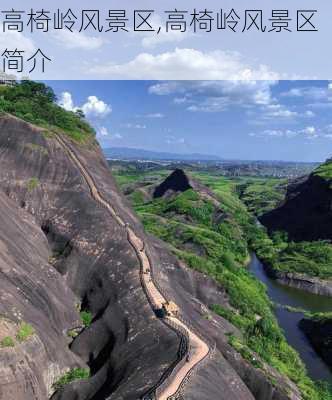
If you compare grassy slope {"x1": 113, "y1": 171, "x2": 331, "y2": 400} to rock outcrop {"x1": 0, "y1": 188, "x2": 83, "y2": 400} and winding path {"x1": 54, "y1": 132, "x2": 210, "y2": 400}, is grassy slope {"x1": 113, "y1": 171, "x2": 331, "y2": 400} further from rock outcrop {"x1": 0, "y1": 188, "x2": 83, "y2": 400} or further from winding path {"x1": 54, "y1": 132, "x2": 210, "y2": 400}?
rock outcrop {"x1": 0, "y1": 188, "x2": 83, "y2": 400}

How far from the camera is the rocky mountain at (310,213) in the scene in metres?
132

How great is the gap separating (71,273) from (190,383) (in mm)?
23215

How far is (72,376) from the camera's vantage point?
39406mm

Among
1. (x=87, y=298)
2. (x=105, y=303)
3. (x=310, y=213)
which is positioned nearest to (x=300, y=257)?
(x=310, y=213)

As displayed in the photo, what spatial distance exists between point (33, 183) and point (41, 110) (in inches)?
866

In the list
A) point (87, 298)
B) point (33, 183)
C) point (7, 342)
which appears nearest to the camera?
point (7, 342)

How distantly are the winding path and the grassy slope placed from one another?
28.5 ft

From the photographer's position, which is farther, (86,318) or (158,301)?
(86,318)

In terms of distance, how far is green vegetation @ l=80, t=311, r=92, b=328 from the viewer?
46.9 metres

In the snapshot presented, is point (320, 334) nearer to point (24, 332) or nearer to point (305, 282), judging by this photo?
point (305, 282)

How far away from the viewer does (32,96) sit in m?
84.8

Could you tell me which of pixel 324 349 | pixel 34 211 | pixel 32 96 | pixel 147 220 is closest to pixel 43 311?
pixel 34 211

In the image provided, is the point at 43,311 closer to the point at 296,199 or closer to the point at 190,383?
the point at 190,383

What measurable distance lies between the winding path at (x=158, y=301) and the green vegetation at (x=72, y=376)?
23.9ft
